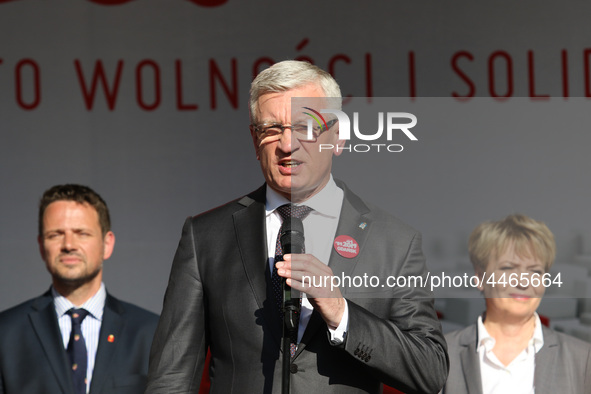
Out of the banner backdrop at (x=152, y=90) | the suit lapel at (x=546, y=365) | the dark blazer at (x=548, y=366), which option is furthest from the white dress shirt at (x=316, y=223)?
the banner backdrop at (x=152, y=90)

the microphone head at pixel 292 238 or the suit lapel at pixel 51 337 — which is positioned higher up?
the microphone head at pixel 292 238

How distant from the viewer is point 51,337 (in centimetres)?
399

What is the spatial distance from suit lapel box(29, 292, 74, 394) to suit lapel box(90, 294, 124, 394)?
0.40ft

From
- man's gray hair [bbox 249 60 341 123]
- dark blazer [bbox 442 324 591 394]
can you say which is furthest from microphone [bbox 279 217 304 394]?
dark blazer [bbox 442 324 591 394]

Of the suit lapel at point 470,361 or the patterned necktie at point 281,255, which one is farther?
the suit lapel at point 470,361

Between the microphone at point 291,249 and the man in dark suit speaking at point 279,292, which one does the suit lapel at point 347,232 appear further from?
the microphone at point 291,249

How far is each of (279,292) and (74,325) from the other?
6.58ft

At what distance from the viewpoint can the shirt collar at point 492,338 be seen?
2977 mm

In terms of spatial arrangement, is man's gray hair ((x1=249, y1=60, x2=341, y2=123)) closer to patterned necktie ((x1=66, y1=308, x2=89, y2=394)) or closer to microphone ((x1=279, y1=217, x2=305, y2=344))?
microphone ((x1=279, y1=217, x2=305, y2=344))

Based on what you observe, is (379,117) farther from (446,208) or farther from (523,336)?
(523,336)

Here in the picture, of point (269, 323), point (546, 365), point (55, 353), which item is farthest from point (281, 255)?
point (55, 353)

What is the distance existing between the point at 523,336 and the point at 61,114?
10.3 ft

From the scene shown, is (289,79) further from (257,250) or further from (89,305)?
(89,305)

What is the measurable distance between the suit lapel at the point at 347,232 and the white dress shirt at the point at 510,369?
767 millimetres
